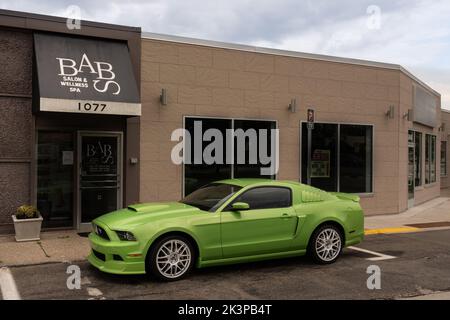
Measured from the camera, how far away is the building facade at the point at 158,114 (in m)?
9.80

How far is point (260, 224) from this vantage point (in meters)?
7.16

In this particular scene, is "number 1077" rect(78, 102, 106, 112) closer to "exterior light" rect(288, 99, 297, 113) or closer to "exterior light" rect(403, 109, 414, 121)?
"exterior light" rect(288, 99, 297, 113)

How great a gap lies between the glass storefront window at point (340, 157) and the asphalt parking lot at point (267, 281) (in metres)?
5.18

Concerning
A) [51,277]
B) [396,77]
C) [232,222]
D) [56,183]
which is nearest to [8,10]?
[56,183]

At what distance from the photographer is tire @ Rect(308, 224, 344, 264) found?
25.1 feet

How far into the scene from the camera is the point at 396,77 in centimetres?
1459

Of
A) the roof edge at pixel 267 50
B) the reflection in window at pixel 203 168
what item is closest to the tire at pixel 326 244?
the reflection in window at pixel 203 168

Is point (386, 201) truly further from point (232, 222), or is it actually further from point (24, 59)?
point (24, 59)

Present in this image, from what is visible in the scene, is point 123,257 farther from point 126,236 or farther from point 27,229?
point 27,229

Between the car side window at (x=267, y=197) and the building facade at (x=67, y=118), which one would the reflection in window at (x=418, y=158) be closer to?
the building facade at (x=67, y=118)

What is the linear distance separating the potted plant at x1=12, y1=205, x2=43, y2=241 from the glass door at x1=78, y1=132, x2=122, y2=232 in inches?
48.7

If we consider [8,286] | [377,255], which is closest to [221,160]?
[377,255]

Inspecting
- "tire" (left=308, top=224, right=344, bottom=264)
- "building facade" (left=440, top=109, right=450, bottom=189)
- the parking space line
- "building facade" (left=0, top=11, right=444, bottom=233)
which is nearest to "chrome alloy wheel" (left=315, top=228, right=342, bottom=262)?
"tire" (left=308, top=224, right=344, bottom=264)

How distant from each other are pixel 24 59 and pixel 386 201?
1071 cm
